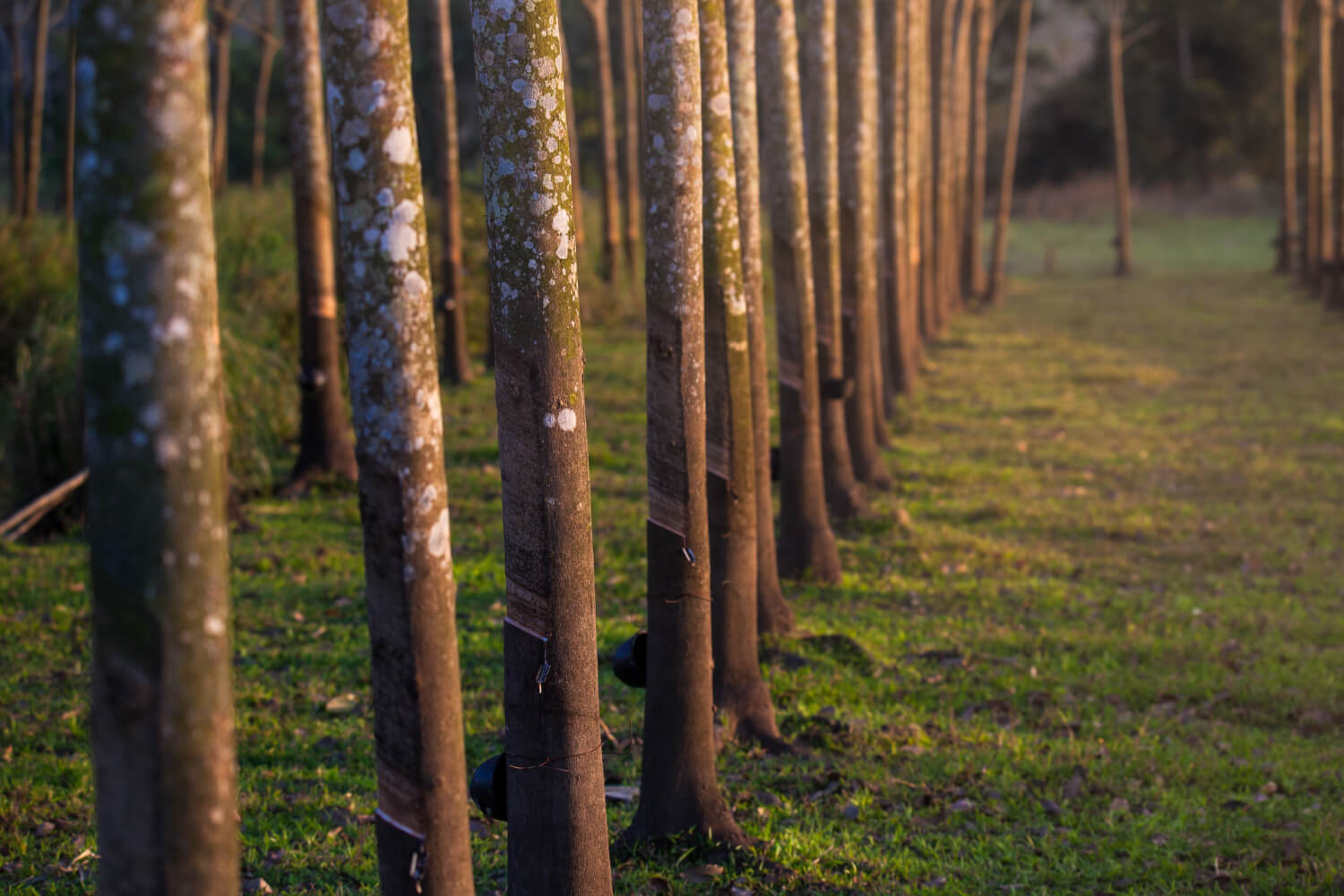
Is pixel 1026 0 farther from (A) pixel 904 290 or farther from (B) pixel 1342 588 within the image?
(B) pixel 1342 588

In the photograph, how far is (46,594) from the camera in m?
7.47

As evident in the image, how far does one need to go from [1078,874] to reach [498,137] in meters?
3.55

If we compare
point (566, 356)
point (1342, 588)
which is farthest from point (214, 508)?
point (1342, 588)

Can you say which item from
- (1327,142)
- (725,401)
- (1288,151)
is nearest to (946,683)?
(725,401)

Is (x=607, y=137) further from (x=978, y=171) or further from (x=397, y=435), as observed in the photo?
(x=397, y=435)

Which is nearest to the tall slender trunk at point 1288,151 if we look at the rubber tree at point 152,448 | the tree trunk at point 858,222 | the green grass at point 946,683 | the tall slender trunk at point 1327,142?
the tall slender trunk at point 1327,142

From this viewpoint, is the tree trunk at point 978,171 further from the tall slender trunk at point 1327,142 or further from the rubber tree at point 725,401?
the rubber tree at point 725,401

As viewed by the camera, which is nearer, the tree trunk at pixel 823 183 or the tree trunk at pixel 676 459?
the tree trunk at pixel 676 459

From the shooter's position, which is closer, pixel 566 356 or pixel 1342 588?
pixel 566 356

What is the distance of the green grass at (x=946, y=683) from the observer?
15.6 ft

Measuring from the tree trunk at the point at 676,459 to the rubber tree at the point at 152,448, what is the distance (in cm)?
233

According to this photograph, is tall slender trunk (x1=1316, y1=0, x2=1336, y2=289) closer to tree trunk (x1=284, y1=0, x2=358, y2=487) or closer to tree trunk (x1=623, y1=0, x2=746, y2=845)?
tree trunk (x1=284, y1=0, x2=358, y2=487)

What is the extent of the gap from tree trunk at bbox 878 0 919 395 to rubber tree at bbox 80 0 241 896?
484 inches

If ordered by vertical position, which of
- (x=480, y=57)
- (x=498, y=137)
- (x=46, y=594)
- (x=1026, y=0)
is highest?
(x=1026, y=0)
